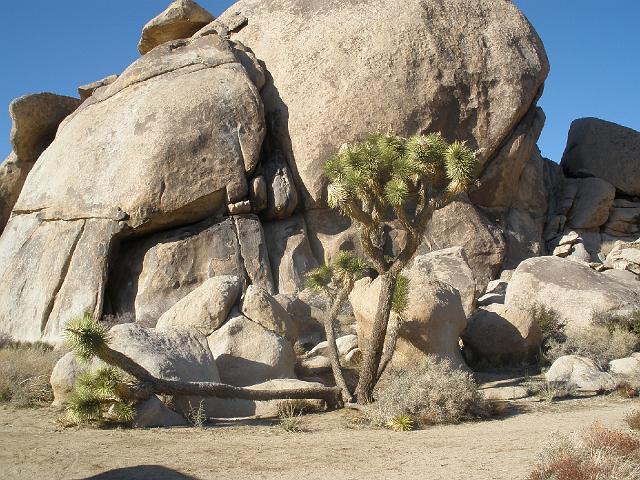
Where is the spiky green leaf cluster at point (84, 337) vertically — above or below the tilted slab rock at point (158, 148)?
below

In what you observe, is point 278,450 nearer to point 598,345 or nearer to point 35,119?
point 598,345

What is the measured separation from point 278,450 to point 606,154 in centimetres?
2077

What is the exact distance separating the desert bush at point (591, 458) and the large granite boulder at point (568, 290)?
770 centimetres

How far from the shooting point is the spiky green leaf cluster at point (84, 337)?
790cm

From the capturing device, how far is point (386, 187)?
9.80 m

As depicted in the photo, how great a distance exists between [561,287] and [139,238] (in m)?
9.07

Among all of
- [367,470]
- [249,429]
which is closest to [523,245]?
[249,429]

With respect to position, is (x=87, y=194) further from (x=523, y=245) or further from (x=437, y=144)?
(x=523, y=245)

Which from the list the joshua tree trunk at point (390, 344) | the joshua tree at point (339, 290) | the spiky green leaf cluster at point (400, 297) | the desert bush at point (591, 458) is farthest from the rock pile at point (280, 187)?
the desert bush at point (591, 458)

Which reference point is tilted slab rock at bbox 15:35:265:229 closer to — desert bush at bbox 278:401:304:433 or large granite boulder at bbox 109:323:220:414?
large granite boulder at bbox 109:323:220:414

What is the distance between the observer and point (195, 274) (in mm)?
16266

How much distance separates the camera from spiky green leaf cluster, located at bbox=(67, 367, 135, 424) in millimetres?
8141

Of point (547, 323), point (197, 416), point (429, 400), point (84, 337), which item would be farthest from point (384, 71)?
point (84, 337)

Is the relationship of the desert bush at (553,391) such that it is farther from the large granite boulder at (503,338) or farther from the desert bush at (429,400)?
the large granite boulder at (503,338)
